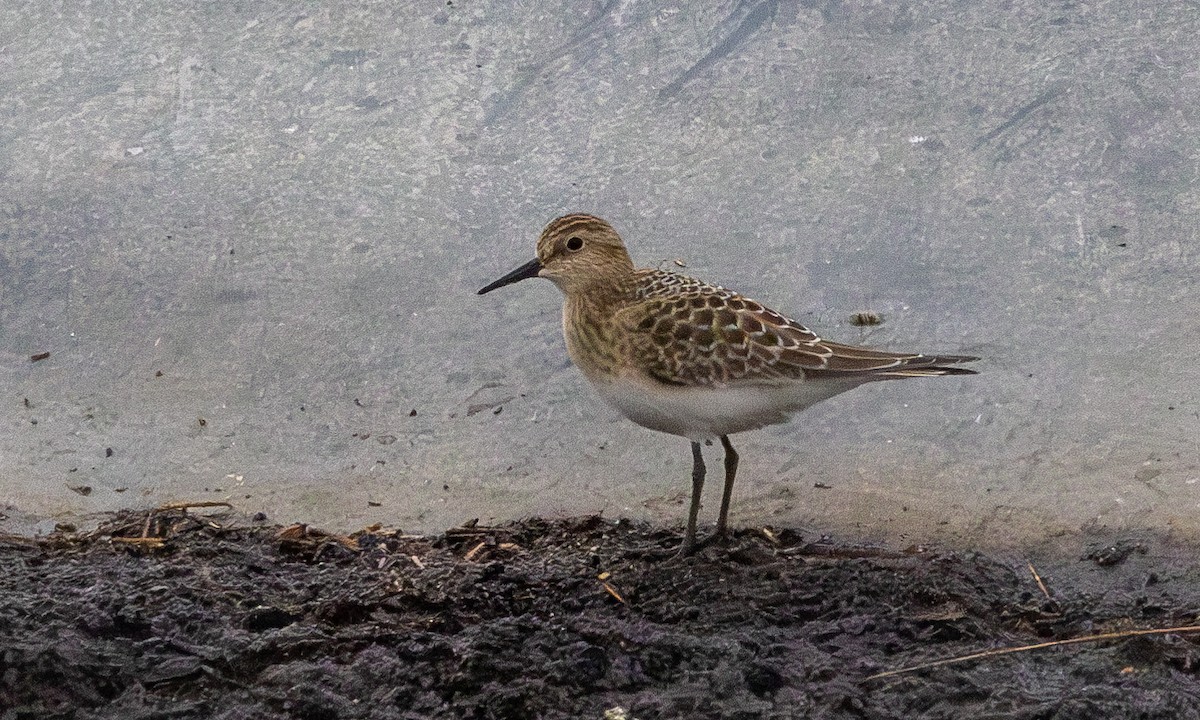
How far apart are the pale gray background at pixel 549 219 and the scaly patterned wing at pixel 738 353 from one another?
2.10 feet

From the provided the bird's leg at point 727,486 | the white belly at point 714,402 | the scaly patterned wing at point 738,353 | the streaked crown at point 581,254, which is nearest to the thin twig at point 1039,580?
the scaly patterned wing at point 738,353

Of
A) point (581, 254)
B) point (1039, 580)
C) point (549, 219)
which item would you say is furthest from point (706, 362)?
point (549, 219)

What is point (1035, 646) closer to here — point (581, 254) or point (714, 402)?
point (714, 402)

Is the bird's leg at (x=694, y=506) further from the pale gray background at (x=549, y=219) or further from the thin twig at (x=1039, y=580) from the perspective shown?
the thin twig at (x=1039, y=580)

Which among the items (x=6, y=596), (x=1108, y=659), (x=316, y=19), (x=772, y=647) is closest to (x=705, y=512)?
(x=772, y=647)

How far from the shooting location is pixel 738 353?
16.1ft

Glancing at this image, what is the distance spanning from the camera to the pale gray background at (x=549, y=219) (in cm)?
552

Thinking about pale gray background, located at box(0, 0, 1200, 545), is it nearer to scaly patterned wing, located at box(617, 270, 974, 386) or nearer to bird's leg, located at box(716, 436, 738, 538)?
bird's leg, located at box(716, 436, 738, 538)

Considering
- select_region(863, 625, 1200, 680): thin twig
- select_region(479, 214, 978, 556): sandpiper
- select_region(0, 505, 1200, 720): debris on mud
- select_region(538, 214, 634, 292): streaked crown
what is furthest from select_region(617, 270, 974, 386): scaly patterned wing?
select_region(863, 625, 1200, 680): thin twig

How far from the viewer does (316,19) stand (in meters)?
7.65

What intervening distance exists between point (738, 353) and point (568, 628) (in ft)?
3.41

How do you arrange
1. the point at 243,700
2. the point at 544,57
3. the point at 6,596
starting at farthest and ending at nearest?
the point at 544,57 → the point at 6,596 → the point at 243,700

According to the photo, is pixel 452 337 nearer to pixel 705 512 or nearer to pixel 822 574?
pixel 705 512

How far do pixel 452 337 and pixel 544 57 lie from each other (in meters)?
1.83
